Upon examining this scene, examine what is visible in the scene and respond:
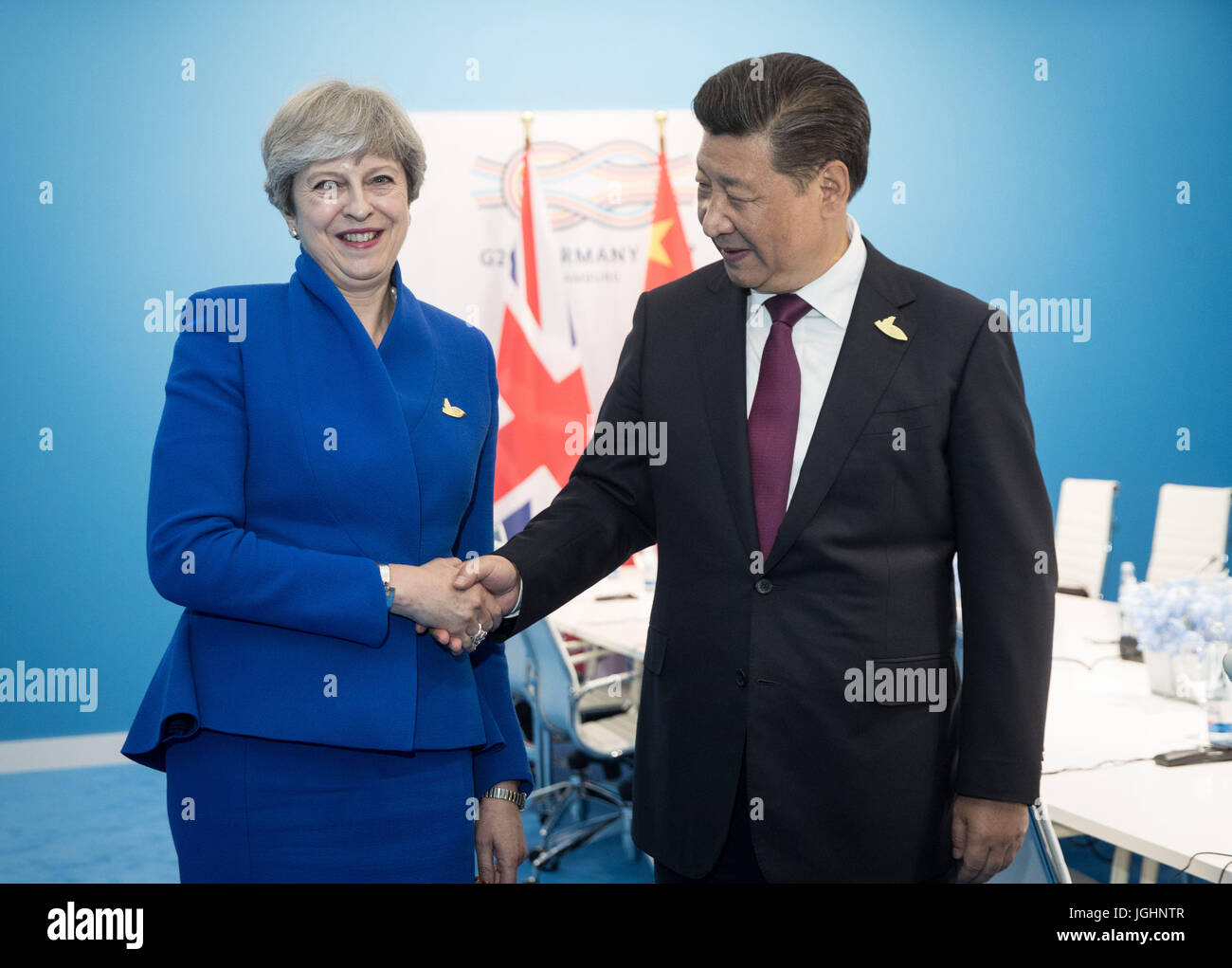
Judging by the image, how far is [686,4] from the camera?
5688 millimetres

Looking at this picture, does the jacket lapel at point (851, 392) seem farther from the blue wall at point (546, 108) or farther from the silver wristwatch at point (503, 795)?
the blue wall at point (546, 108)

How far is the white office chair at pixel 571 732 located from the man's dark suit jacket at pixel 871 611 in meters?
2.09

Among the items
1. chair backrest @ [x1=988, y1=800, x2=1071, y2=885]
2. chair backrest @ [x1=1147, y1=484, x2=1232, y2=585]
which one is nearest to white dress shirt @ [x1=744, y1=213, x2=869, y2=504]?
chair backrest @ [x1=988, y1=800, x2=1071, y2=885]

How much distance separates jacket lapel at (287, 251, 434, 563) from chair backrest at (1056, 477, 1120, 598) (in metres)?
4.17

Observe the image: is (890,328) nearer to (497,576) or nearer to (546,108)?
(497,576)

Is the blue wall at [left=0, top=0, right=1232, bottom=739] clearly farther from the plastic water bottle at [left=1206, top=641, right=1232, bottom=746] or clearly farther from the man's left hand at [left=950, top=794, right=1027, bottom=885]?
the man's left hand at [left=950, top=794, right=1027, bottom=885]

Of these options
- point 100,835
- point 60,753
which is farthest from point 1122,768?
point 60,753

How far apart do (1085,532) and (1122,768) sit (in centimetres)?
331

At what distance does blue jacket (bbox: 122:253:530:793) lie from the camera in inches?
54.8

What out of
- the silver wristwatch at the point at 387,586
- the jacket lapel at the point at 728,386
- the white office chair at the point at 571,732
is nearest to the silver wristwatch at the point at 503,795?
the silver wristwatch at the point at 387,586

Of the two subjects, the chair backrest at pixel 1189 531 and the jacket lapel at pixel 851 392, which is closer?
the jacket lapel at pixel 851 392

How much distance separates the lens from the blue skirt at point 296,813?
56.3 inches
